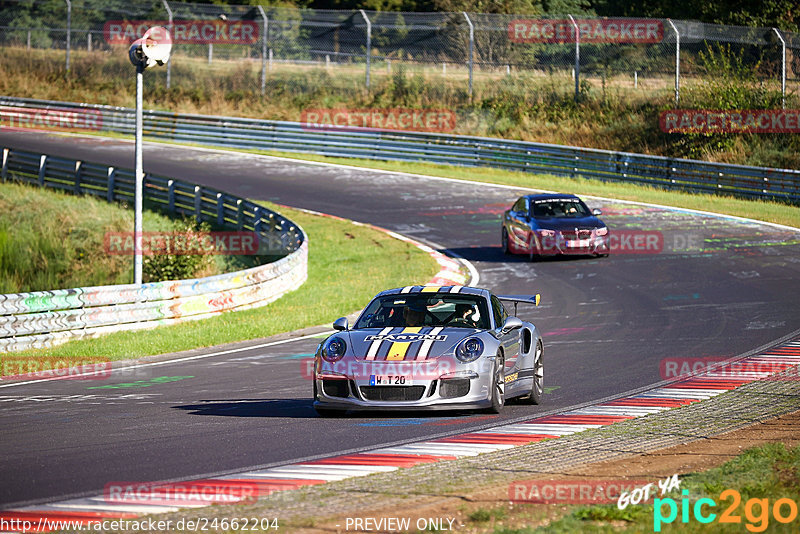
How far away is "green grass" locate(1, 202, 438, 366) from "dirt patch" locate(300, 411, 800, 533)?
906 cm

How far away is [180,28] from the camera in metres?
48.8

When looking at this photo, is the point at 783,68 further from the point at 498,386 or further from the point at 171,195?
the point at 498,386

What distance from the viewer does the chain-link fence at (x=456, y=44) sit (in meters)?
38.2

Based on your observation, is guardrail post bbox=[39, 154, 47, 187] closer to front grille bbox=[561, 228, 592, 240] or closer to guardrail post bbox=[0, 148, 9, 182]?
guardrail post bbox=[0, 148, 9, 182]

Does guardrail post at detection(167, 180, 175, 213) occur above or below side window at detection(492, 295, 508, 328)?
below

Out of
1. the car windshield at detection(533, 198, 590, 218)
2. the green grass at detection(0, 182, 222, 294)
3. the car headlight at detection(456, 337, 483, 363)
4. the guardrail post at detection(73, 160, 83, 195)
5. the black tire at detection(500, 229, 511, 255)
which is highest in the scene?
the car headlight at detection(456, 337, 483, 363)

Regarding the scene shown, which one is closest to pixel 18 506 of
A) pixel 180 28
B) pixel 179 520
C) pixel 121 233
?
pixel 179 520

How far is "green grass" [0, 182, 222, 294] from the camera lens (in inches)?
1056

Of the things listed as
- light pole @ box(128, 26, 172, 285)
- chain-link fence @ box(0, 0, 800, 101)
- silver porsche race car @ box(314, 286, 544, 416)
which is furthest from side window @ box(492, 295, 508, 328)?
chain-link fence @ box(0, 0, 800, 101)

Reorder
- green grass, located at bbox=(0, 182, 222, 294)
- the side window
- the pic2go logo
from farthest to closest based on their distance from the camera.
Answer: green grass, located at bbox=(0, 182, 222, 294) < the side window < the pic2go logo

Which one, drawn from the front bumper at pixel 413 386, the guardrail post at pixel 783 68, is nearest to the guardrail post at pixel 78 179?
the guardrail post at pixel 783 68

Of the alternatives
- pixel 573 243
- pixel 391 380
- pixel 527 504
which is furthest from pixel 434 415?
pixel 573 243

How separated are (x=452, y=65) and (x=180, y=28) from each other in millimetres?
13913

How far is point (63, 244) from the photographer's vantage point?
2853 cm
